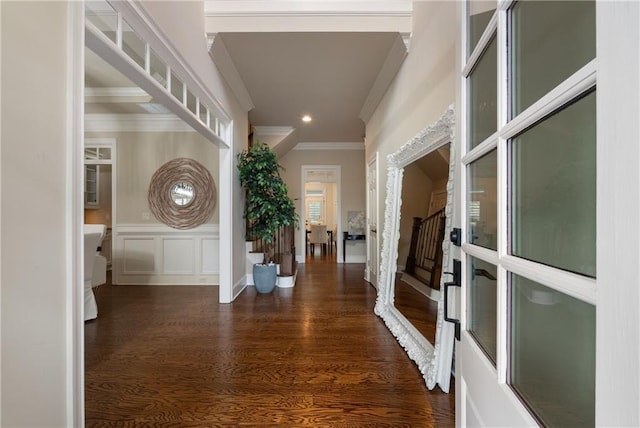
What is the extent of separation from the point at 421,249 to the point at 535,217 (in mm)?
1829

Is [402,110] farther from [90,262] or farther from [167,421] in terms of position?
[90,262]

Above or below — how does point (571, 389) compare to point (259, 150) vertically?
below

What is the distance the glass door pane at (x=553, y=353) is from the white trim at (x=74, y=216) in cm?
146

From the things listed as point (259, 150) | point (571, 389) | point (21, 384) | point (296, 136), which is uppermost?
point (296, 136)

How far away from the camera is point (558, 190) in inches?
Result: 23.0

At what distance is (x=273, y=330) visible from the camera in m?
2.63

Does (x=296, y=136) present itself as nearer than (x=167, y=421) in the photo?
No

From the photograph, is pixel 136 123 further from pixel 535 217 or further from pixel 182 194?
pixel 535 217

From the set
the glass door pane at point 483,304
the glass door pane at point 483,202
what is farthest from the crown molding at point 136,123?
the glass door pane at point 483,304

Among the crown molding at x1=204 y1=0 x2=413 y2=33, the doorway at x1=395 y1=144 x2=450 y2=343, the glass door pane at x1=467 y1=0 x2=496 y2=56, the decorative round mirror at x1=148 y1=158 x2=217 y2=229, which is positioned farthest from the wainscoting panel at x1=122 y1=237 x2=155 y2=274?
the glass door pane at x1=467 y1=0 x2=496 y2=56
